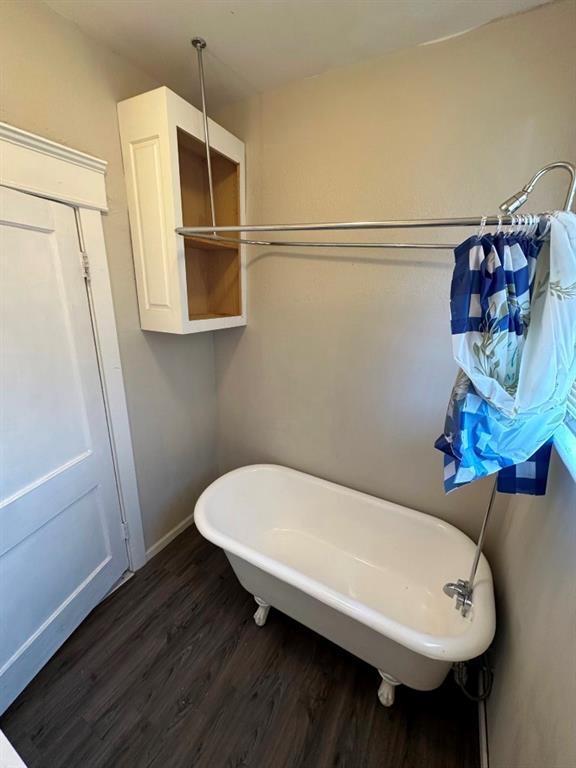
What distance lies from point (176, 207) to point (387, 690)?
2.10m

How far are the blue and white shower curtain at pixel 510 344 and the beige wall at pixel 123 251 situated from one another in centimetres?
140

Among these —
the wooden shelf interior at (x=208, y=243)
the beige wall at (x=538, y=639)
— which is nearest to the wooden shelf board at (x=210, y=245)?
the wooden shelf interior at (x=208, y=243)

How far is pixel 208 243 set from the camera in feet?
5.42

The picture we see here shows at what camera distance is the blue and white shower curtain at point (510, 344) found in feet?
2.22

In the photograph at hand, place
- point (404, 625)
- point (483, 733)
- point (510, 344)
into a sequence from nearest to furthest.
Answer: point (510, 344) < point (404, 625) < point (483, 733)

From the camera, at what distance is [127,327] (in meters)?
1.53

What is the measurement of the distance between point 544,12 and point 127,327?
193 cm

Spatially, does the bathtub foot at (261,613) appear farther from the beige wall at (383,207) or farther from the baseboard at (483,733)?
the baseboard at (483,733)

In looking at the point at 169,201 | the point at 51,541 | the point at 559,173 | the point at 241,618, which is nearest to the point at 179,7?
the point at 169,201

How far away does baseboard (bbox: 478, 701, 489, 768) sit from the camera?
107 cm

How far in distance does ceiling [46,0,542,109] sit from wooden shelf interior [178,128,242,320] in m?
0.32

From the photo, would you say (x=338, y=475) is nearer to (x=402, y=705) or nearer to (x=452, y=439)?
(x=402, y=705)

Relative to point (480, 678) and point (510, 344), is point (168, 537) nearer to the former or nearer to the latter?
point (480, 678)

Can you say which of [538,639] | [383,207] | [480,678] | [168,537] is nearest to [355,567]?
[480,678]
